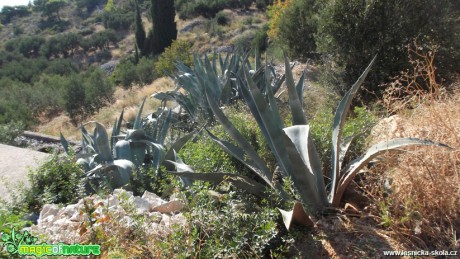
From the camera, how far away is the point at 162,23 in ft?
80.8

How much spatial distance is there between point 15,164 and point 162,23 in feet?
72.4

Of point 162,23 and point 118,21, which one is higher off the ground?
point 162,23

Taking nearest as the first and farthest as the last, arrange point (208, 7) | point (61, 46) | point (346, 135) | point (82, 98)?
point (346, 135)
point (82, 98)
point (208, 7)
point (61, 46)

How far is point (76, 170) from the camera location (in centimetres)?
311

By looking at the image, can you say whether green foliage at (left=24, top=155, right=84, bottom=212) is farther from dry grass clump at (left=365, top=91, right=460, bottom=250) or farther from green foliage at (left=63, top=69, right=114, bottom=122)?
green foliage at (left=63, top=69, right=114, bottom=122)

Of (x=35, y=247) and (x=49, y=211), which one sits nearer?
(x=35, y=247)

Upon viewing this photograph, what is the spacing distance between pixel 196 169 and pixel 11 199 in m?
1.52

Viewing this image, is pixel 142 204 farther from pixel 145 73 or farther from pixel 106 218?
pixel 145 73

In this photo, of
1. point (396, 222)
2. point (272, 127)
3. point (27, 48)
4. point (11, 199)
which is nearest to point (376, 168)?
point (396, 222)

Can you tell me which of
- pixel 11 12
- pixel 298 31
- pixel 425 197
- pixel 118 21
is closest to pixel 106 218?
pixel 425 197

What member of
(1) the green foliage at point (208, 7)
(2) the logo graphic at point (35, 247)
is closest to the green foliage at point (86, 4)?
(1) the green foliage at point (208, 7)

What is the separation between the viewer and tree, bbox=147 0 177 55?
24.2 metres

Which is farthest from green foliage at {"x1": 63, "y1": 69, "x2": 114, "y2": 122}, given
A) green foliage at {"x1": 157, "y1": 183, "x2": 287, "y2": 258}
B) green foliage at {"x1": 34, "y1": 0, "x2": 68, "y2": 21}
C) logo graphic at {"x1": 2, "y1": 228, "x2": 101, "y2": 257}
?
green foliage at {"x1": 34, "y1": 0, "x2": 68, "y2": 21}

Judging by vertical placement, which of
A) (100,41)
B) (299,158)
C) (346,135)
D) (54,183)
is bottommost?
(100,41)
